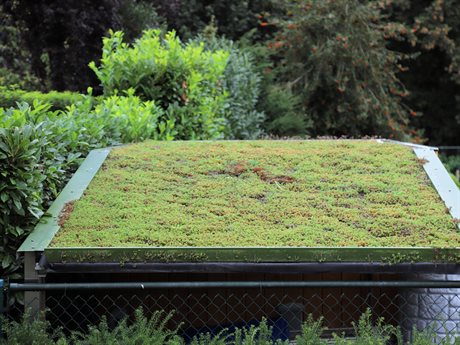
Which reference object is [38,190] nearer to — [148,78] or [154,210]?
[154,210]

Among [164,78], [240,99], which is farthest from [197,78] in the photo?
[240,99]

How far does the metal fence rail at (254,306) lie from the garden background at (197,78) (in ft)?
1.81

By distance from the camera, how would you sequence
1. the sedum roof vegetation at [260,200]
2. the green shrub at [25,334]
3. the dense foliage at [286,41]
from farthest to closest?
the dense foliage at [286,41] < the sedum roof vegetation at [260,200] < the green shrub at [25,334]

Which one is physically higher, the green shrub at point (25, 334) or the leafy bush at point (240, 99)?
the green shrub at point (25, 334)

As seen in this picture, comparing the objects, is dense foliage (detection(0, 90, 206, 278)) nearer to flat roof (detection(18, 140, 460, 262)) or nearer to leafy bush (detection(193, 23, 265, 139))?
flat roof (detection(18, 140, 460, 262))

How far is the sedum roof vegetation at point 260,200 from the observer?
4.85 m

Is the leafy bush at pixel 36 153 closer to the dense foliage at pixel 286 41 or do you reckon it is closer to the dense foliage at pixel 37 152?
the dense foliage at pixel 37 152

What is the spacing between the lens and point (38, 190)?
499 cm

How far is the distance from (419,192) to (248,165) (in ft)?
4.62

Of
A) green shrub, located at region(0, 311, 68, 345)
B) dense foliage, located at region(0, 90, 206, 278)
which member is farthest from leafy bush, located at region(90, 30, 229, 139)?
green shrub, located at region(0, 311, 68, 345)

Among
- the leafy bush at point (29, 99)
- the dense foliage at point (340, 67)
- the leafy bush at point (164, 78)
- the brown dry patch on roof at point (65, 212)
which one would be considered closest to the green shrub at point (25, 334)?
the brown dry patch on roof at point (65, 212)

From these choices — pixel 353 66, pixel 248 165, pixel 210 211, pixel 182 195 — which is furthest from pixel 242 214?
pixel 353 66

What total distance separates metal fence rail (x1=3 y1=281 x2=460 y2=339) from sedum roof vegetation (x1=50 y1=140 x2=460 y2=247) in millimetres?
400

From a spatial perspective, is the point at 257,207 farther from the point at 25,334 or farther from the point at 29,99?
the point at 29,99
